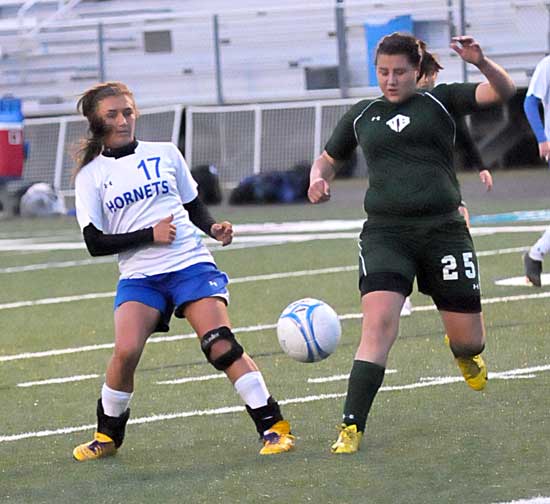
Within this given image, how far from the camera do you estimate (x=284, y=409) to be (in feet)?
25.8

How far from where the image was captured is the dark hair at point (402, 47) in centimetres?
690

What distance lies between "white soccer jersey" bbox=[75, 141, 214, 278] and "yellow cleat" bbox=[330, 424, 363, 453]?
3.34 ft

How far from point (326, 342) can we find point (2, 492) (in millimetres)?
1762

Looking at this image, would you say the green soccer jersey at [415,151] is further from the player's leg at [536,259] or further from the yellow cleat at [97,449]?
the player's leg at [536,259]

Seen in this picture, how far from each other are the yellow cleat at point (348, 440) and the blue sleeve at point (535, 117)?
5545 mm

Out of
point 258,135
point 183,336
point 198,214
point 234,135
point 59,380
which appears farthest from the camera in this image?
point 234,135

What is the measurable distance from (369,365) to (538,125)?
5539mm

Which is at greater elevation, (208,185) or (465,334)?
(465,334)

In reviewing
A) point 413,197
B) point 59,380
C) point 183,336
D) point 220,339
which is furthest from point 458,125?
point 183,336

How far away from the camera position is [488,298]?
11.5m

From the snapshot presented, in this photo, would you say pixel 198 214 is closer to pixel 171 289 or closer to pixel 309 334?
pixel 171 289

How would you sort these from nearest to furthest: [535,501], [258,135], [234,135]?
[535,501], [258,135], [234,135]

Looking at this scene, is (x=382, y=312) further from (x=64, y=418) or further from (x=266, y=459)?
(x=64, y=418)

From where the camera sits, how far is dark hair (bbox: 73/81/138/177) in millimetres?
7066
